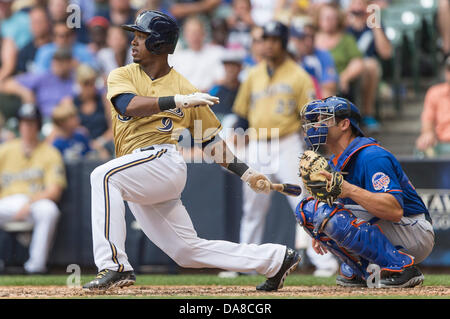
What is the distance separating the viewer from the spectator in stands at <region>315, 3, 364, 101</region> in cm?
907

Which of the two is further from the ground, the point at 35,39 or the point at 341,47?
the point at 35,39

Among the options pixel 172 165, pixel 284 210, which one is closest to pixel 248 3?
pixel 284 210

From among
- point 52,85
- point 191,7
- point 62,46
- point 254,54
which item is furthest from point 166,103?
point 191,7

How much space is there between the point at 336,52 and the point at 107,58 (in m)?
2.86

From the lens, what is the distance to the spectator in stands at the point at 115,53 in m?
9.66

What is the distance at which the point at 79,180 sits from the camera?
847cm

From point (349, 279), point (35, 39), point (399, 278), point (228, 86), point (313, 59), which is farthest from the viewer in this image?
point (35, 39)

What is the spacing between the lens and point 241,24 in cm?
987

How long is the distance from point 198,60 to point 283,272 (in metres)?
4.99

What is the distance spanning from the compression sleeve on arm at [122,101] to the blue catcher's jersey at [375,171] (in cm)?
135

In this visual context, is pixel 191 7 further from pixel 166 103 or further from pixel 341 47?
pixel 166 103
